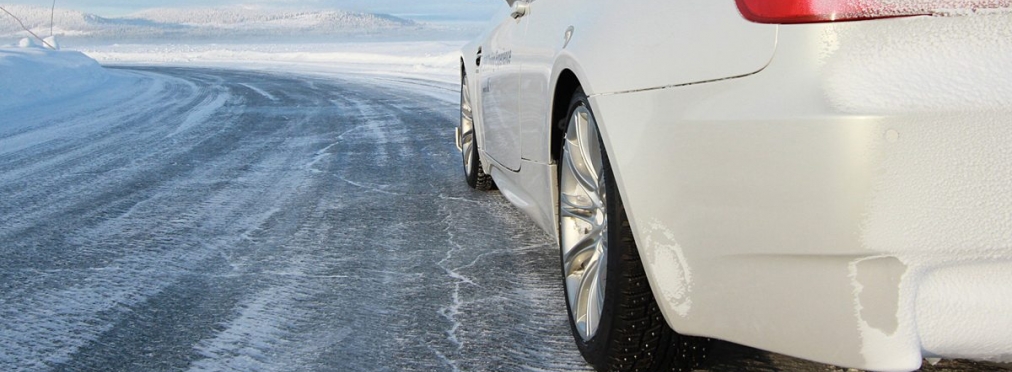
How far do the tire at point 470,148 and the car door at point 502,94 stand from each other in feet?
2.32

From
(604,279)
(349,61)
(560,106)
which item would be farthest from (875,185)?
(349,61)

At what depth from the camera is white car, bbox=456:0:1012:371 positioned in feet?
5.43

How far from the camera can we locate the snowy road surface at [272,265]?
2785 mm

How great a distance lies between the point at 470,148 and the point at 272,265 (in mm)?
2033

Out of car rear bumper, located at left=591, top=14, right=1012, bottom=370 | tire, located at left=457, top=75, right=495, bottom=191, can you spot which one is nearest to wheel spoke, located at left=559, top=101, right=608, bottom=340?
car rear bumper, located at left=591, top=14, right=1012, bottom=370

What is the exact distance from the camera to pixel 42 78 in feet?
55.5

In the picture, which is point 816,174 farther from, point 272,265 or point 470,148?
point 470,148

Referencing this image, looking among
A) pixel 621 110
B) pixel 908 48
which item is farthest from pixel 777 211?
pixel 621 110

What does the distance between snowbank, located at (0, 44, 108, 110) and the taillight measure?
11.0 meters

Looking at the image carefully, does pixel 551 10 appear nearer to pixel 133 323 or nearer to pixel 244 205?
pixel 133 323

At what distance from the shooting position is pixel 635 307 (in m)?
2.31

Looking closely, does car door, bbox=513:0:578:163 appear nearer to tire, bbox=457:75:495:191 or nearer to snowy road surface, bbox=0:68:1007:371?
snowy road surface, bbox=0:68:1007:371

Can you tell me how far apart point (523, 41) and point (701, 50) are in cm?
156

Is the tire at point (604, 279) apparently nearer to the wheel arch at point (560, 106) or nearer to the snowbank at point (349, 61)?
the wheel arch at point (560, 106)
